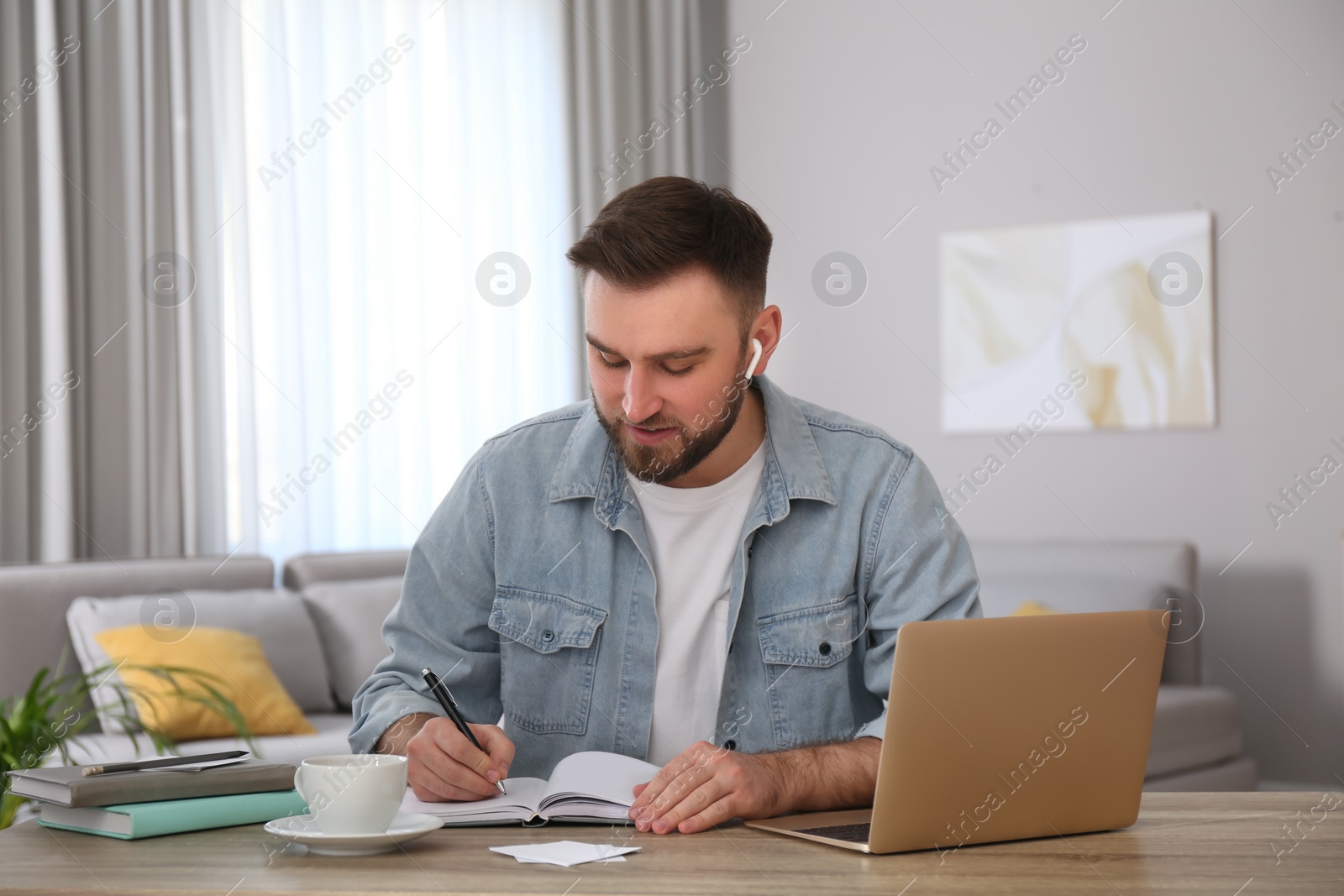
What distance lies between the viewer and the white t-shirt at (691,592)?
1517mm

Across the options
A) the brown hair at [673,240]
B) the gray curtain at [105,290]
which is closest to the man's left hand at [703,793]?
the brown hair at [673,240]

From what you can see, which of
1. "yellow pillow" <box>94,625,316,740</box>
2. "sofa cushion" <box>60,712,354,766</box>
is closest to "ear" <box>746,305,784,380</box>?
"sofa cushion" <box>60,712,354,766</box>

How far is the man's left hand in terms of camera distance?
1126 millimetres

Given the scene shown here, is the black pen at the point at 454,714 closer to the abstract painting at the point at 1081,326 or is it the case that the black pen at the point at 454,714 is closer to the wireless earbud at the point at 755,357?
the wireless earbud at the point at 755,357

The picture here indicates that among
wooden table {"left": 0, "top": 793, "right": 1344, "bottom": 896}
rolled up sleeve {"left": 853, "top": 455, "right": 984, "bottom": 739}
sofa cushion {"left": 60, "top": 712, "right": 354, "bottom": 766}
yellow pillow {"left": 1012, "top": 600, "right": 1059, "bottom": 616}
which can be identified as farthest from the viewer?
yellow pillow {"left": 1012, "top": 600, "right": 1059, "bottom": 616}

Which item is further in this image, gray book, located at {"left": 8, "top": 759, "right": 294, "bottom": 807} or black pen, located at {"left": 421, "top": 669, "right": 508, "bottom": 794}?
black pen, located at {"left": 421, "top": 669, "right": 508, "bottom": 794}

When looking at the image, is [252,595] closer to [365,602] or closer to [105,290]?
[365,602]

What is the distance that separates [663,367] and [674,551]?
251 mm

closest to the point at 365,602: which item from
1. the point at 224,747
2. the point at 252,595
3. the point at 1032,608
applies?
the point at 252,595

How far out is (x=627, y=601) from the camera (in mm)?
1531

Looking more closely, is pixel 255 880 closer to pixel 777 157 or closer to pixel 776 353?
pixel 776 353

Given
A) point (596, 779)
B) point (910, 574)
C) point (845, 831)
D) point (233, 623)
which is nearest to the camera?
point (845, 831)

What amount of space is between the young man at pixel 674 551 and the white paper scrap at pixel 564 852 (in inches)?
15.3

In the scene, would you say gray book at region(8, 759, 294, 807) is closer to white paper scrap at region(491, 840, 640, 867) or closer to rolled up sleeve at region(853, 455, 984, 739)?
white paper scrap at region(491, 840, 640, 867)
